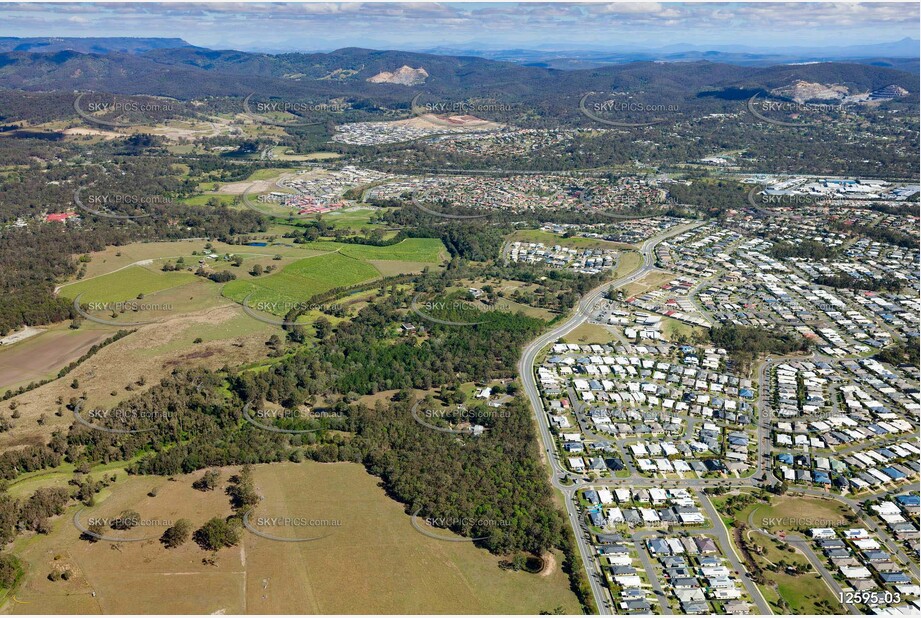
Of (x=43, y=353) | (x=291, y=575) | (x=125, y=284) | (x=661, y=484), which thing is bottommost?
(x=291, y=575)

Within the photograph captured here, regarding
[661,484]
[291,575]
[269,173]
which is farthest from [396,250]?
[291,575]

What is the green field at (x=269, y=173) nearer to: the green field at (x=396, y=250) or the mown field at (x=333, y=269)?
the green field at (x=396, y=250)

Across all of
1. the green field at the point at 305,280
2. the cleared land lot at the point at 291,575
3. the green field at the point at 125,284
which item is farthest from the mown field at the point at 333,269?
the cleared land lot at the point at 291,575

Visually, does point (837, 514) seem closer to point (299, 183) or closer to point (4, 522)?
point (4, 522)

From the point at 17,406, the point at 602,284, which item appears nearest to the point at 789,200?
the point at 602,284

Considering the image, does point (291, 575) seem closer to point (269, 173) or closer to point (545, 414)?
point (545, 414)

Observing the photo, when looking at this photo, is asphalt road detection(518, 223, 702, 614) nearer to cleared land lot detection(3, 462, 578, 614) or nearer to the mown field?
cleared land lot detection(3, 462, 578, 614)
